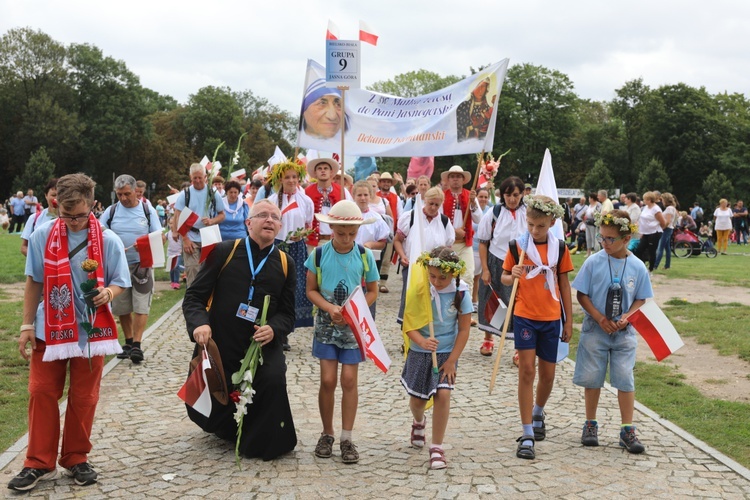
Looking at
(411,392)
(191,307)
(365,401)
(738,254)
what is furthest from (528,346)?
(738,254)

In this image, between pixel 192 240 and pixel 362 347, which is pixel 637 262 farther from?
pixel 192 240

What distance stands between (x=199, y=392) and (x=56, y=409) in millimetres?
936

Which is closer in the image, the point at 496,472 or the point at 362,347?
the point at 496,472

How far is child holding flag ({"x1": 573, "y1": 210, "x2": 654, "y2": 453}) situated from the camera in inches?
230

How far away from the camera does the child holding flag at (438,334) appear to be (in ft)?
17.8

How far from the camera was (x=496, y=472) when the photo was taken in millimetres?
5250

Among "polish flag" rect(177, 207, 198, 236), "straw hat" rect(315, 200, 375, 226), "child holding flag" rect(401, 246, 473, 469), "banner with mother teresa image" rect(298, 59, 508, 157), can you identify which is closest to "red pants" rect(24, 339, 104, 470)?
"straw hat" rect(315, 200, 375, 226)

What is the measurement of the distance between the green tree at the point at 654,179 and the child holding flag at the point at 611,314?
55.8 meters

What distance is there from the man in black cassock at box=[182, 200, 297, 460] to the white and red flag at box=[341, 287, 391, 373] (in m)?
0.49

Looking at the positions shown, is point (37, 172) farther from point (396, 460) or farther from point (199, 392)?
point (396, 460)

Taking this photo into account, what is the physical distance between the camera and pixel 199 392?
213 inches

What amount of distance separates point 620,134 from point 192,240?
2703 inches

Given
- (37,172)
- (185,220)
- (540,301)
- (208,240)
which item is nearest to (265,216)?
(208,240)

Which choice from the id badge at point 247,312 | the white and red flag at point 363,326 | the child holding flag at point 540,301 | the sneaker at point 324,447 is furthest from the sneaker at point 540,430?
the id badge at point 247,312
